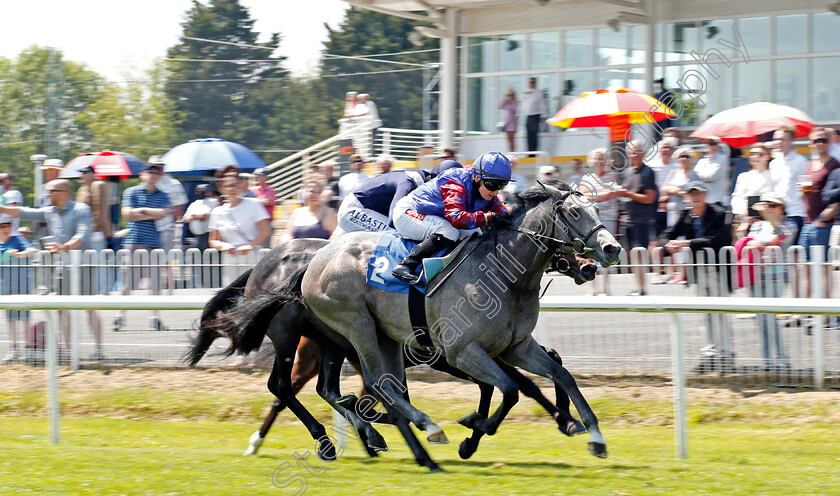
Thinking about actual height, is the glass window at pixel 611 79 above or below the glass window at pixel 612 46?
below

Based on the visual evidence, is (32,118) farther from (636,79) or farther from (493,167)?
(493,167)

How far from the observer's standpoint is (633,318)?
26.4 feet

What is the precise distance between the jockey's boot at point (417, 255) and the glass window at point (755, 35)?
35.6ft

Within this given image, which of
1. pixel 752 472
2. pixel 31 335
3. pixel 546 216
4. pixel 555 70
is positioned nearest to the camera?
pixel 752 472

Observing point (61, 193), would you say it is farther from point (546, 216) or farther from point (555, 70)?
point (555, 70)

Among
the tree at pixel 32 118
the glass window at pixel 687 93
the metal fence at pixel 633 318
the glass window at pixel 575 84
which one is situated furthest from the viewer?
the tree at pixel 32 118

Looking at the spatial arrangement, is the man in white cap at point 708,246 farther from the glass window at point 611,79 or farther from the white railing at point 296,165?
the white railing at point 296,165

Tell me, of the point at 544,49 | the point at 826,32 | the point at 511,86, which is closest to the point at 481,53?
the point at 511,86

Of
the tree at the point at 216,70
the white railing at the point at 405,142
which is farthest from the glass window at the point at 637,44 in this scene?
the tree at the point at 216,70

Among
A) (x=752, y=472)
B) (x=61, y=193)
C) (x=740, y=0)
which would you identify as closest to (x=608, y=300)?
(x=752, y=472)

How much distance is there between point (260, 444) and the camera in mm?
6363

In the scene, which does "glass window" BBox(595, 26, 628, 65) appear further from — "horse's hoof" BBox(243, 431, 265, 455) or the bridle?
"horse's hoof" BBox(243, 431, 265, 455)

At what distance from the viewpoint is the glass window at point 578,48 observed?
55.1 ft

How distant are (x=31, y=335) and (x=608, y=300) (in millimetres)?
5528
